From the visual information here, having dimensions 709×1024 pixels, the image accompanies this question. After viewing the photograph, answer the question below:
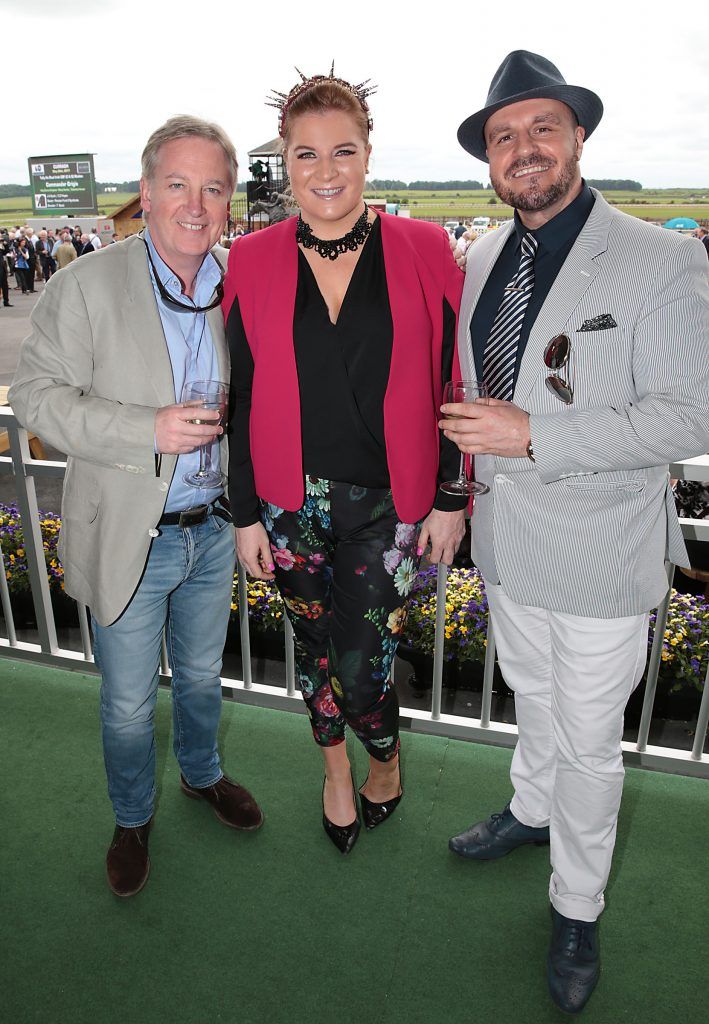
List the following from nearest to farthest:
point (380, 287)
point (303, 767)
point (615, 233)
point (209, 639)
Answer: point (615, 233) → point (380, 287) → point (209, 639) → point (303, 767)

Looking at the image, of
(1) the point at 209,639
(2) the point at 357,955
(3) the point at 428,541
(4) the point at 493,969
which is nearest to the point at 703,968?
(4) the point at 493,969

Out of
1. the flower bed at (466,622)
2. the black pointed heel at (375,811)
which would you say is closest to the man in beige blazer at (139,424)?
the black pointed heel at (375,811)

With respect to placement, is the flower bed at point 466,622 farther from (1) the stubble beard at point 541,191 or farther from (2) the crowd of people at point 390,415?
(1) the stubble beard at point 541,191

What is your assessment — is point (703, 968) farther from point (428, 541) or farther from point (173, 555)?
point (173, 555)

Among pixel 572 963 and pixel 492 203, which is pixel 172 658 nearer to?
pixel 572 963

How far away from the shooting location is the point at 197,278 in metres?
1.96

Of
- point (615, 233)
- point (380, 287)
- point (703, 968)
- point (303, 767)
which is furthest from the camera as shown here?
point (303, 767)

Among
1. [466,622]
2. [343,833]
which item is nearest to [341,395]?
[343,833]

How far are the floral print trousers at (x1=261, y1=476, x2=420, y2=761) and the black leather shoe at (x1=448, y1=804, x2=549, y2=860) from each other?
49 centimetres

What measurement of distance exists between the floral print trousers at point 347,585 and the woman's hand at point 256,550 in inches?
1.0

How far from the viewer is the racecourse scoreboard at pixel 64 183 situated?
4072 cm

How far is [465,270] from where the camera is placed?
1958 mm

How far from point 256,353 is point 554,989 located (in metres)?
1.79

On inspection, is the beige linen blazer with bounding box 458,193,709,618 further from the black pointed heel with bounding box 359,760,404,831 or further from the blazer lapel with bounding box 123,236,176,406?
the black pointed heel with bounding box 359,760,404,831
